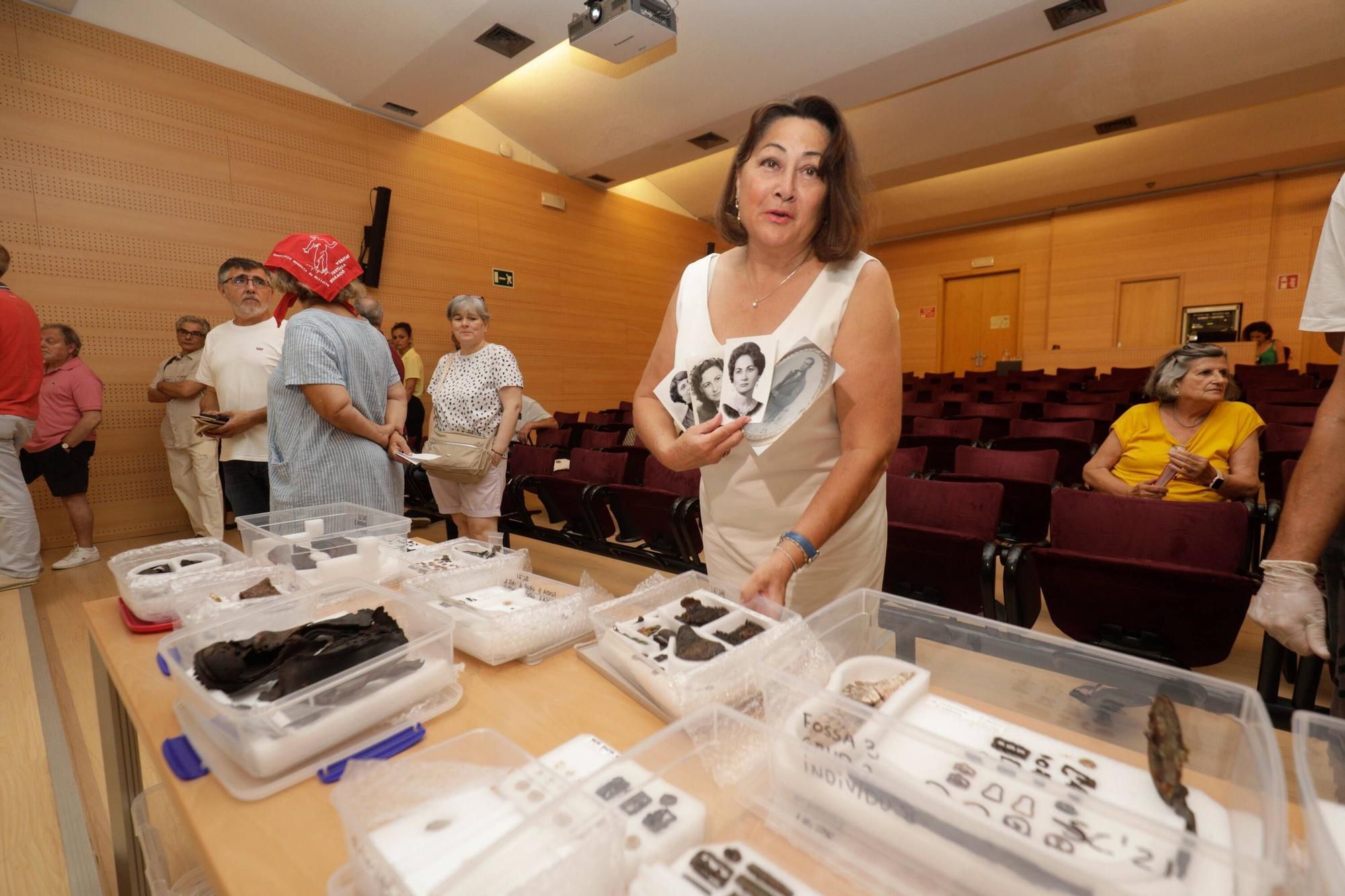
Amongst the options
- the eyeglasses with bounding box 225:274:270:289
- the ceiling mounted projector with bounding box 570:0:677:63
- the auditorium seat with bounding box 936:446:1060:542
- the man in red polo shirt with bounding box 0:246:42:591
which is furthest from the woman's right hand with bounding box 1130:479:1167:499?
the man in red polo shirt with bounding box 0:246:42:591

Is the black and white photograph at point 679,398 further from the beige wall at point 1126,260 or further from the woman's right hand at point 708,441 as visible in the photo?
the beige wall at point 1126,260

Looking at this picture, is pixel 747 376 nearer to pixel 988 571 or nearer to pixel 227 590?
pixel 227 590

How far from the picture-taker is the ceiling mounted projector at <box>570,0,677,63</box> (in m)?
4.60

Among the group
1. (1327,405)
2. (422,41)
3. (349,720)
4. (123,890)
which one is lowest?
(123,890)

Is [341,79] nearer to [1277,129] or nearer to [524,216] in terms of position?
[524,216]

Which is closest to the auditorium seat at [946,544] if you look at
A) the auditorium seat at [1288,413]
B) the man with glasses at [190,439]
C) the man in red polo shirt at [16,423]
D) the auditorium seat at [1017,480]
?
the auditorium seat at [1017,480]

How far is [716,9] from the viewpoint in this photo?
5336 mm

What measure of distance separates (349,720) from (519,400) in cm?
237

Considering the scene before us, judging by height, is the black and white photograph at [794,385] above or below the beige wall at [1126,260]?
below

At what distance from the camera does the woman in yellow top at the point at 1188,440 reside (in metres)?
2.61

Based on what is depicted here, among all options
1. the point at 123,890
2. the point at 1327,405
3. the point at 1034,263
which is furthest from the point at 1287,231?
the point at 123,890

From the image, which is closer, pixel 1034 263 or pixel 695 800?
pixel 695 800

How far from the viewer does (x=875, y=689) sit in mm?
792

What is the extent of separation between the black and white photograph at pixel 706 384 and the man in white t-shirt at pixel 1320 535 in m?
0.96
